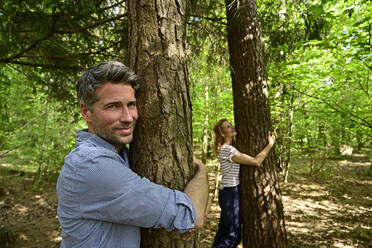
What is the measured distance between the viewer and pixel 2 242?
195 inches

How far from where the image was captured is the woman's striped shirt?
3.38 metres

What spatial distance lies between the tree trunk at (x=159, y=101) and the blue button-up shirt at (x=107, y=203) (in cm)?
23

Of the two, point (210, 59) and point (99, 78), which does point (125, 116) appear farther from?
point (210, 59)

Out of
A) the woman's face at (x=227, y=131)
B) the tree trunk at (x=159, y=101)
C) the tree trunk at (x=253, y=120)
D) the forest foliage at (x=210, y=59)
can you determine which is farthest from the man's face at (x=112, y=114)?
the woman's face at (x=227, y=131)

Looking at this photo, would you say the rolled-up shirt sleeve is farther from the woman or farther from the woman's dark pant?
the woman's dark pant

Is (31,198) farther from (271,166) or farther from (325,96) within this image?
(325,96)

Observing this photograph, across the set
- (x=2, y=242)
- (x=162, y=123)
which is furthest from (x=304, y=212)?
(x=2, y=242)

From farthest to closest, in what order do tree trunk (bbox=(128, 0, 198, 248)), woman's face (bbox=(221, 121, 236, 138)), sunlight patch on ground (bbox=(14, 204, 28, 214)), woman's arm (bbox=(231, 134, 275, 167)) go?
sunlight patch on ground (bbox=(14, 204, 28, 214)) → woman's face (bbox=(221, 121, 236, 138)) → woman's arm (bbox=(231, 134, 275, 167)) → tree trunk (bbox=(128, 0, 198, 248))

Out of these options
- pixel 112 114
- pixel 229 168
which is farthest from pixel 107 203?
pixel 229 168

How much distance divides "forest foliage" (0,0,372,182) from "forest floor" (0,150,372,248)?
1401 mm

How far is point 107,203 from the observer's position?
1059 millimetres

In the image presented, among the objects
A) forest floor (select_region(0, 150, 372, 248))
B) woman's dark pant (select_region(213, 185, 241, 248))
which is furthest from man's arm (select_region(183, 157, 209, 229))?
forest floor (select_region(0, 150, 372, 248))

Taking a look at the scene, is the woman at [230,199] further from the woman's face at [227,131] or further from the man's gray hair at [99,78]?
the man's gray hair at [99,78]

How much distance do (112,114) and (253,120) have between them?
2.24 metres
